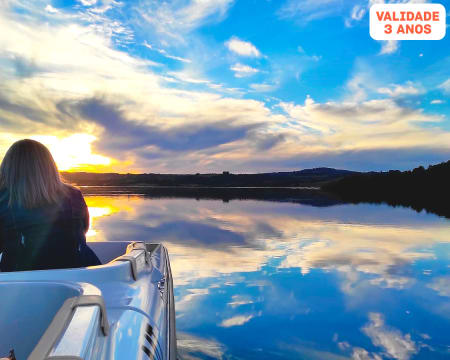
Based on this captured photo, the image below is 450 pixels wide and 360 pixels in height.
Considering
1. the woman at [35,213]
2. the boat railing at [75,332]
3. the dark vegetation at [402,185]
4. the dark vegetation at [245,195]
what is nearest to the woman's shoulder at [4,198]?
the woman at [35,213]

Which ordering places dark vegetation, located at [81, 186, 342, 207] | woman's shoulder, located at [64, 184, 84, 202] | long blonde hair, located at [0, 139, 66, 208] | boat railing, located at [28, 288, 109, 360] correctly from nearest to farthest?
boat railing, located at [28, 288, 109, 360], long blonde hair, located at [0, 139, 66, 208], woman's shoulder, located at [64, 184, 84, 202], dark vegetation, located at [81, 186, 342, 207]

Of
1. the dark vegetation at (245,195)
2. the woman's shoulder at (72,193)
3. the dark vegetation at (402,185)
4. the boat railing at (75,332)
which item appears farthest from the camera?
the dark vegetation at (402,185)

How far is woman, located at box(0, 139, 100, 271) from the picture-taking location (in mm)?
2527

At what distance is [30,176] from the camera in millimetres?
2533

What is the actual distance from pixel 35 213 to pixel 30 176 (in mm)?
256

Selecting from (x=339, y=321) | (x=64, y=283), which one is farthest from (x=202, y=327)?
(x=64, y=283)

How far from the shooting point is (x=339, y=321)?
15.8ft

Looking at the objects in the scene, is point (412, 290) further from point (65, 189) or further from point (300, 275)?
point (65, 189)

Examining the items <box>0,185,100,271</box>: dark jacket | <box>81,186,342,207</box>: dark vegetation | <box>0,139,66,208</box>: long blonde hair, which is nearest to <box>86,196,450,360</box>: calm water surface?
<box>0,185,100,271</box>: dark jacket

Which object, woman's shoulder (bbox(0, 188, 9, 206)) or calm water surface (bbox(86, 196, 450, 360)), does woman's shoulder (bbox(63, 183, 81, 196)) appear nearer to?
woman's shoulder (bbox(0, 188, 9, 206))

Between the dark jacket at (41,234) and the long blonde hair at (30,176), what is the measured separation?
55 millimetres

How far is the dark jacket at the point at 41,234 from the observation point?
2.54 meters

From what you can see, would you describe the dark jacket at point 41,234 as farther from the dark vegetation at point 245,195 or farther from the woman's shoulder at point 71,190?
the dark vegetation at point 245,195

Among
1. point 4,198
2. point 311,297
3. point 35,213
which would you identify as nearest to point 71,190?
point 35,213
